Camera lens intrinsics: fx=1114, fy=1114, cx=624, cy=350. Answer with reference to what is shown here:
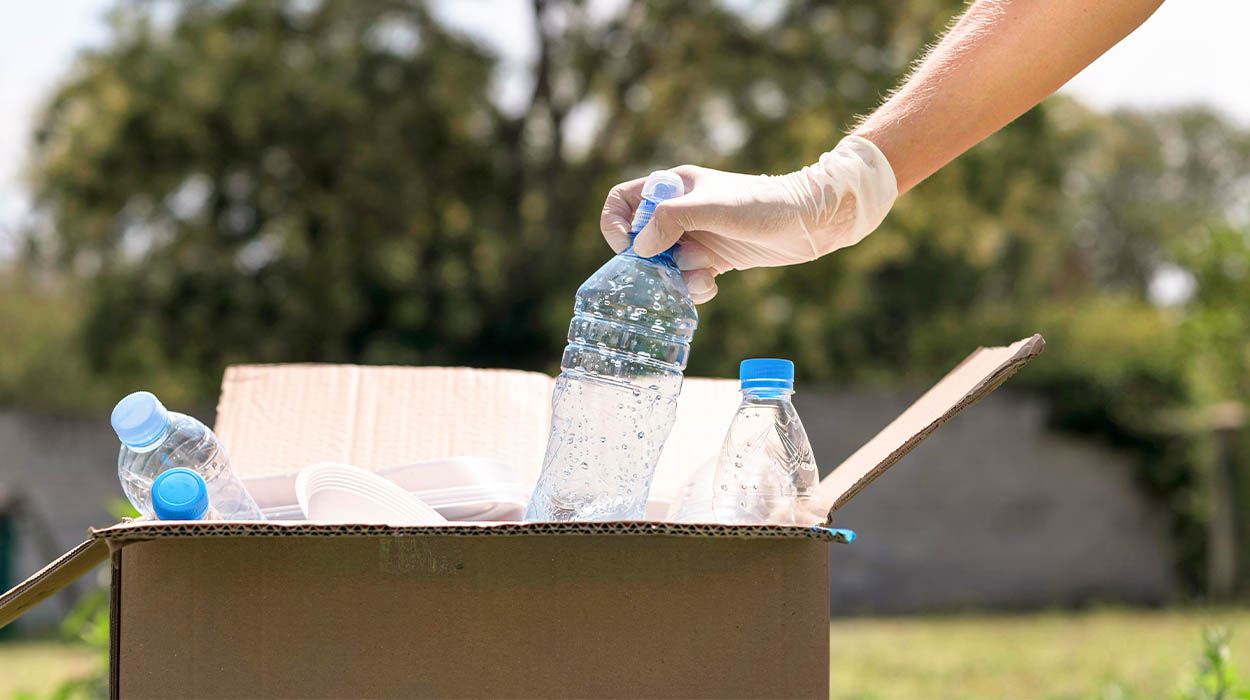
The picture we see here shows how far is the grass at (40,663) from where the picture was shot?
5.32 metres

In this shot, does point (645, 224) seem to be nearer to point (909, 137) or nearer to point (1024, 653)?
point (909, 137)

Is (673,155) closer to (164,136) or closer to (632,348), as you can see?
(164,136)

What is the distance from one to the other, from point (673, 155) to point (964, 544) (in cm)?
432

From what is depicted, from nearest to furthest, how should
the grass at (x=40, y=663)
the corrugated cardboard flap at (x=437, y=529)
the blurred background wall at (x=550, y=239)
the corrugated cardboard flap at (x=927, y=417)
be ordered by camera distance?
1. the corrugated cardboard flap at (x=437, y=529)
2. the corrugated cardboard flap at (x=927, y=417)
3. the grass at (x=40, y=663)
4. the blurred background wall at (x=550, y=239)

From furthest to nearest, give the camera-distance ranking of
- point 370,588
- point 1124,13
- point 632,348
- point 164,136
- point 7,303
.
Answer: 1. point 7,303
2. point 164,136
3. point 632,348
4. point 1124,13
5. point 370,588

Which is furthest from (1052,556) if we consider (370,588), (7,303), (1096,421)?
(7,303)

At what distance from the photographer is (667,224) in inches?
47.3

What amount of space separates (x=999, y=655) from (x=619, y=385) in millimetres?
5051

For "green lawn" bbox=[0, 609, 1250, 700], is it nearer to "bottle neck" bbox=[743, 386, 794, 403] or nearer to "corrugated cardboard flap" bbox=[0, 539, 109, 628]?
"bottle neck" bbox=[743, 386, 794, 403]

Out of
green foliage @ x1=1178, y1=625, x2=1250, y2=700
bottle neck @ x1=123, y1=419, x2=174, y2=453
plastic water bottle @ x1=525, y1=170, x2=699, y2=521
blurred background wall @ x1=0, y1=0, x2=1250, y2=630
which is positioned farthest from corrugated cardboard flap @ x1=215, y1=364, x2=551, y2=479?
blurred background wall @ x1=0, y1=0, x2=1250, y2=630

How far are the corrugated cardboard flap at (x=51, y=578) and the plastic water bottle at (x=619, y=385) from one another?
466 mm

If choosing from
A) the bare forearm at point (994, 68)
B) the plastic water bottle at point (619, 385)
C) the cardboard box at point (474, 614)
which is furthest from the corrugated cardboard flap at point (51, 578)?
the bare forearm at point (994, 68)

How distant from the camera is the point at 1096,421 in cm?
892

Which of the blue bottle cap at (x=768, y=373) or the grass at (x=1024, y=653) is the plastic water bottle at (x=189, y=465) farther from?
the grass at (x=1024, y=653)
